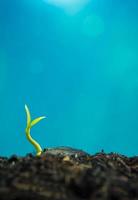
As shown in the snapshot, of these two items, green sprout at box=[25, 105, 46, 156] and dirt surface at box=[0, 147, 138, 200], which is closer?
dirt surface at box=[0, 147, 138, 200]

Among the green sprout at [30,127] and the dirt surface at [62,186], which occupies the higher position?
the green sprout at [30,127]

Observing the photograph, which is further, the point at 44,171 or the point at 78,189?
the point at 44,171

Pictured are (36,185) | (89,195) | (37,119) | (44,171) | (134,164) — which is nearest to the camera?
(89,195)

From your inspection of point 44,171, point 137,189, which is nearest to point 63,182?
point 44,171

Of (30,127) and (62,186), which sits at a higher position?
(30,127)

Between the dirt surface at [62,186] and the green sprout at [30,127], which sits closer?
the dirt surface at [62,186]

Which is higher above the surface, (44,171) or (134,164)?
(134,164)

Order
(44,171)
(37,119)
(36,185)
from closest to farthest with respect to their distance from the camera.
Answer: (36,185) < (44,171) < (37,119)

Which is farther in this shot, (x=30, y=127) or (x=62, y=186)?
(x=30, y=127)

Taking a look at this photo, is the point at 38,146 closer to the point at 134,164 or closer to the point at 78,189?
the point at 134,164

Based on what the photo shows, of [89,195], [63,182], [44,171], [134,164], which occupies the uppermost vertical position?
[134,164]

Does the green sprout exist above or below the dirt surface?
above
